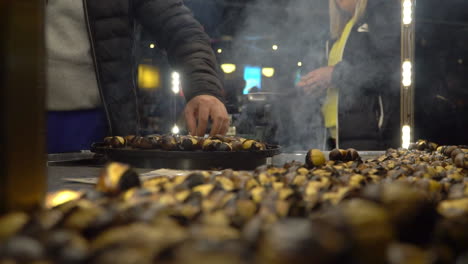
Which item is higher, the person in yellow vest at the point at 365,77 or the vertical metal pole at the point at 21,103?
the person in yellow vest at the point at 365,77

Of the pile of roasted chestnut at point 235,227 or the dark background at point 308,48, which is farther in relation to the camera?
the dark background at point 308,48

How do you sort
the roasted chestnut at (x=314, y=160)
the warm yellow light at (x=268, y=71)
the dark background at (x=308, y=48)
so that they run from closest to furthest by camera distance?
the roasted chestnut at (x=314, y=160) < the dark background at (x=308, y=48) < the warm yellow light at (x=268, y=71)

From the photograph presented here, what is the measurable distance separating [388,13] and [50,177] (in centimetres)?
413

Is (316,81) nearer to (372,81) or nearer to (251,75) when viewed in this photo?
(372,81)

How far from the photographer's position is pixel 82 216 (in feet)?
1.32

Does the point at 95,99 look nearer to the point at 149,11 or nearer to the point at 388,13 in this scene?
the point at 149,11

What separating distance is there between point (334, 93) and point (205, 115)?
7.83 feet

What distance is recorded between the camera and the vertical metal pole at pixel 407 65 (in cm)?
401

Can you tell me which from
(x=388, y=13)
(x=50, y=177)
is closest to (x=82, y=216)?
(x=50, y=177)

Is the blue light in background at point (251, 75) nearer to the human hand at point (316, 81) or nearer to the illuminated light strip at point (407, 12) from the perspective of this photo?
the illuminated light strip at point (407, 12)

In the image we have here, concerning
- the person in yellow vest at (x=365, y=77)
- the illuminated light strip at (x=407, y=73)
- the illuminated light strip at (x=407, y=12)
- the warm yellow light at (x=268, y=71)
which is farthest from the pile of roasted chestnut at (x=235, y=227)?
the warm yellow light at (x=268, y=71)

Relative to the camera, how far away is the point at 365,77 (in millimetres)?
3879

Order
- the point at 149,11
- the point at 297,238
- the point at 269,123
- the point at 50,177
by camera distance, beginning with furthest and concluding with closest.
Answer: the point at 269,123 < the point at 149,11 < the point at 50,177 < the point at 297,238

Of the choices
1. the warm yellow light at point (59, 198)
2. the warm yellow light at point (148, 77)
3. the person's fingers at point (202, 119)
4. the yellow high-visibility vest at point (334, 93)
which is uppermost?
the warm yellow light at point (148, 77)
